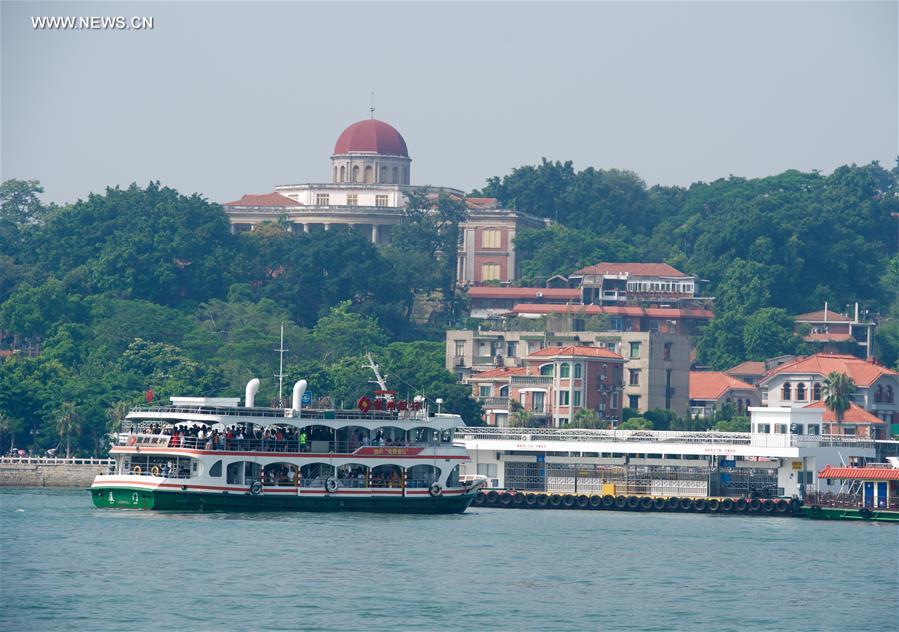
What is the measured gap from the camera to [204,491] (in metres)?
82.9

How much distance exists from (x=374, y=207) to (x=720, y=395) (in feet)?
176

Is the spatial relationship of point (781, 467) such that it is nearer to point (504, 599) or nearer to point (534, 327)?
point (504, 599)

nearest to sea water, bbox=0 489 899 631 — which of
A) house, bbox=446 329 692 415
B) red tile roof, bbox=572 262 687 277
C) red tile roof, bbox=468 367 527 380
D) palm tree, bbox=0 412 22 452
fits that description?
palm tree, bbox=0 412 22 452

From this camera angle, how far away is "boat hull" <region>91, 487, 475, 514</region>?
82438 mm

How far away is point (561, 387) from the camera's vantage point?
13600 centimetres

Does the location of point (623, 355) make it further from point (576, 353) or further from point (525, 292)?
point (525, 292)

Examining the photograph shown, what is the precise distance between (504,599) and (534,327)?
3698 inches

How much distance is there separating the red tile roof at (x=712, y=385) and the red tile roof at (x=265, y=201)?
5396 centimetres

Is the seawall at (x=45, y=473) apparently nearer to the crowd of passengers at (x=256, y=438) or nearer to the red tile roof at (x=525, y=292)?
the crowd of passengers at (x=256, y=438)

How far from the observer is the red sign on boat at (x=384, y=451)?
8638 centimetres

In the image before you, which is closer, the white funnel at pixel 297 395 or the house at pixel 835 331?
the white funnel at pixel 297 395

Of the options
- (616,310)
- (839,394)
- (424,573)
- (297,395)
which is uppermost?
(616,310)

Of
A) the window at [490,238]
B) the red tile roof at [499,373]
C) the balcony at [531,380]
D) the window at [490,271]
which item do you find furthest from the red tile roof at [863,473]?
the window at [490,238]

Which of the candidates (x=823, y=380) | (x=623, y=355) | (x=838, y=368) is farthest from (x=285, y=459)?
(x=623, y=355)
